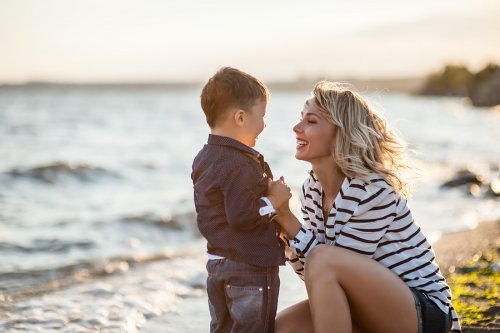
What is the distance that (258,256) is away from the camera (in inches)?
131

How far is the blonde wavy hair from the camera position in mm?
3441

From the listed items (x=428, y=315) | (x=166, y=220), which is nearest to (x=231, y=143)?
(x=428, y=315)

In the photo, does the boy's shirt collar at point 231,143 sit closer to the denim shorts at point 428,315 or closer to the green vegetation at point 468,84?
the denim shorts at point 428,315

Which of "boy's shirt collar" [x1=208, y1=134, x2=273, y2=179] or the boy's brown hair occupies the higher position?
the boy's brown hair

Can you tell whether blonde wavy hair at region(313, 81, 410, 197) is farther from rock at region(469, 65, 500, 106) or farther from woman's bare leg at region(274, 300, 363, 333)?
rock at region(469, 65, 500, 106)

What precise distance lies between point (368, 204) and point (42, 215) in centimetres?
813

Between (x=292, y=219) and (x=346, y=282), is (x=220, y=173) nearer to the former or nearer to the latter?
(x=292, y=219)

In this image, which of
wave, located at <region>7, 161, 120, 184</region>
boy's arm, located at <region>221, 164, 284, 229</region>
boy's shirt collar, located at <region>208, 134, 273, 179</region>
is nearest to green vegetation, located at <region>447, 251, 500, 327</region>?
boy's arm, located at <region>221, 164, 284, 229</region>

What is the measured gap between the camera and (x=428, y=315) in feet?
10.9

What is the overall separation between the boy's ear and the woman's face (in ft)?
1.18

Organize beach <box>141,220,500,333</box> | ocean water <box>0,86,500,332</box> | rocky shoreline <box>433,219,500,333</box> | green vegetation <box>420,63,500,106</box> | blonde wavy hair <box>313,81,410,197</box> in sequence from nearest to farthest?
blonde wavy hair <box>313,81,410,197</box>
rocky shoreline <box>433,219,500,333</box>
beach <box>141,220,500,333</box>
ocean water <box>0,86,500,332</box>
green vegetation <box>420,63,500,106</box>

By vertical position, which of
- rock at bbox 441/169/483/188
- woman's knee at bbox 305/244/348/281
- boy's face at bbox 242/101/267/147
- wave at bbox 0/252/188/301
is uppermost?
boy's face at bbox 242/101/267/147

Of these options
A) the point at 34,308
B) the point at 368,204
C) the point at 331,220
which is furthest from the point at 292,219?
the point at 34,308

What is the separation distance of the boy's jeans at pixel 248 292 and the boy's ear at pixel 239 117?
0.73 m
